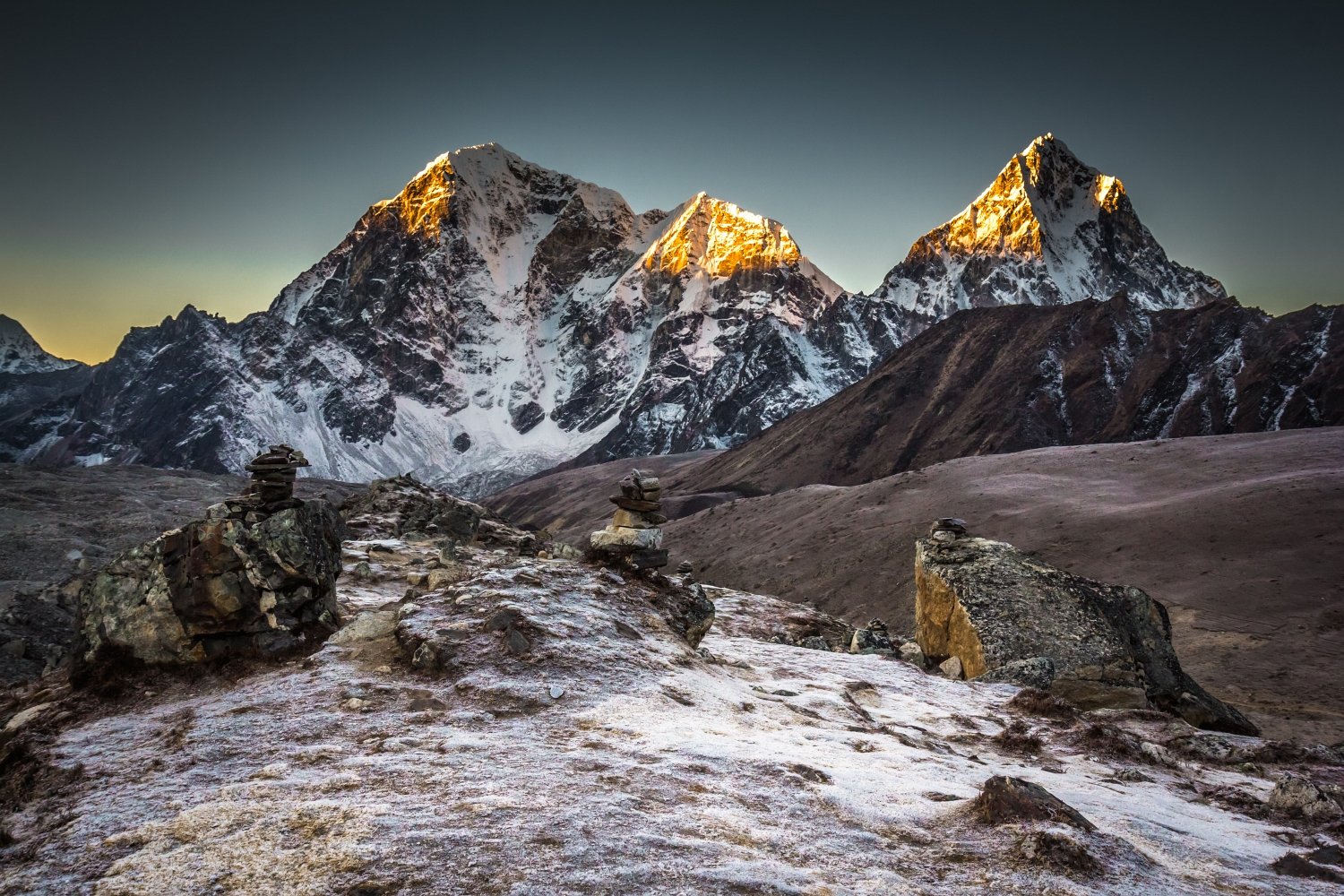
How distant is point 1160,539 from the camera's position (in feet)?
88.8

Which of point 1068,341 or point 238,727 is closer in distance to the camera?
point 238,727

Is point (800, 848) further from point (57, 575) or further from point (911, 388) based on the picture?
point (911, 388)

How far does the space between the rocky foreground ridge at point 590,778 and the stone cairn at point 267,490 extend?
1895 millimetres

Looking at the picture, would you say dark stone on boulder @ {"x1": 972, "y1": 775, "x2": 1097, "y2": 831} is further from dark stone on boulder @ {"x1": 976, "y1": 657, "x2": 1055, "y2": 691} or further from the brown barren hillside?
the brown barren hillside

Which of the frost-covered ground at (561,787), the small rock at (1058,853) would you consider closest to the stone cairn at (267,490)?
the frost-covered ground at (561,787)

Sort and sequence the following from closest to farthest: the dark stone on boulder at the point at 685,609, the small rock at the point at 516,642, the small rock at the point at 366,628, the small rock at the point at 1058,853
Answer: the small rock at the point at 1058,853
the small rock at the point at 516,642
the small rock at the point at 366,628
the dark stone on boulder at the point at 685,609

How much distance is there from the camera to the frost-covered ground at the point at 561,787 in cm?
439

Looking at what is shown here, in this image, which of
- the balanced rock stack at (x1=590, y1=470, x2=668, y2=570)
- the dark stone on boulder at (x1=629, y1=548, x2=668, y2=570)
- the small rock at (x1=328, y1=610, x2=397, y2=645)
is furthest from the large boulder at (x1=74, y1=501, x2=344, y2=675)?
the dark stone on boulder at (x1=629, y1=548, x2=668, y2=570)

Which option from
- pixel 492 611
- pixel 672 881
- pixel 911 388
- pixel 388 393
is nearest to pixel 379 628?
pixel 492 611

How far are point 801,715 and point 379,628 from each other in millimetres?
5473

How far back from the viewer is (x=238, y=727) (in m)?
6.95

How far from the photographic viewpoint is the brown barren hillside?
18703mm

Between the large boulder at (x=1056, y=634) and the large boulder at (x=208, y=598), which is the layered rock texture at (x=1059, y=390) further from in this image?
the large boulder at (x=208, y=598)

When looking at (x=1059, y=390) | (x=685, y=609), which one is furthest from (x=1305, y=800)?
(x=1059, y=390)
